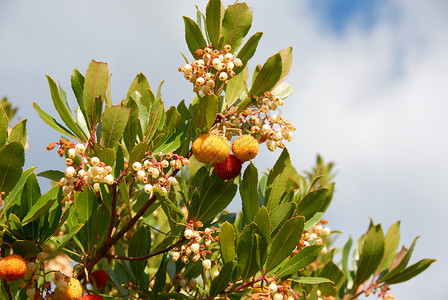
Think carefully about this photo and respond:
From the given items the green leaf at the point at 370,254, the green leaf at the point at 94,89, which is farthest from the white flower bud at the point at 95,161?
the green leaf at the point at 370,254

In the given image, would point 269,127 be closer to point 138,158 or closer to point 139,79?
point 138,158

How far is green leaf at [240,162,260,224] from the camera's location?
6.35 ft

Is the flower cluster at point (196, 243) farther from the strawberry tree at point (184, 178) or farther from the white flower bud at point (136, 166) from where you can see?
the white flower bud at point (136, 166)

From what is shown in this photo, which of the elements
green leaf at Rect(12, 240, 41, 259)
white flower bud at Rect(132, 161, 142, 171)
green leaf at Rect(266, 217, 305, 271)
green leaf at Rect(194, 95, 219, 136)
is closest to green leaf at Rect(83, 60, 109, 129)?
white flower bud at Rect(132, 161, 142, 171)

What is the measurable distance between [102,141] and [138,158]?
5.9 inches

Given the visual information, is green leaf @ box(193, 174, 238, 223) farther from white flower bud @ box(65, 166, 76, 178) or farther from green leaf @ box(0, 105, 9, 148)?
green leaf @ box(0, 105, 9, 148)

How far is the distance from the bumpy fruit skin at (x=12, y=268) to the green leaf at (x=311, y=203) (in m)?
1.12

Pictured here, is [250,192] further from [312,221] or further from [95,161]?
[95,161]

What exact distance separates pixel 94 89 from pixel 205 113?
0.44 metres

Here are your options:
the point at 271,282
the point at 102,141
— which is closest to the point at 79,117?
the point at 102,141

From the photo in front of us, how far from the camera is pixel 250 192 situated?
1.95 meters

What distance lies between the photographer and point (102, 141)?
178cm

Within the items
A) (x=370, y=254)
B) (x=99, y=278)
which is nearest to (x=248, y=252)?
(x=99, y=278)

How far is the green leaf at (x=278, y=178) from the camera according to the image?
6.55 feet
